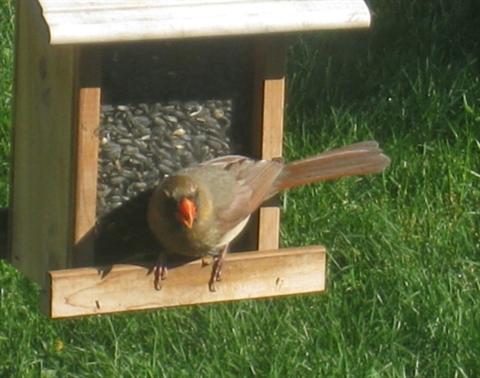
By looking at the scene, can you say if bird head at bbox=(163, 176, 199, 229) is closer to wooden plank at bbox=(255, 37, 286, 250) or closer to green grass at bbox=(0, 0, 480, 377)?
wooden plank at bbox=(255, 37, 286, 250)

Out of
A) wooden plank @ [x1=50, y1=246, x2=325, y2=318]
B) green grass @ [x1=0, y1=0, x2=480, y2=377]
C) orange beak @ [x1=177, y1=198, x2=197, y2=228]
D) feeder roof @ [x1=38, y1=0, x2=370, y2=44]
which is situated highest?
feeder roof @ [x1=38, y1=0, x2=370, y2=44]

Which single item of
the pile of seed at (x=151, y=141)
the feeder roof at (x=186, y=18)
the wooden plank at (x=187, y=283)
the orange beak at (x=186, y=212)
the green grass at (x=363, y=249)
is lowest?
the green grass at (x=363, y=249)

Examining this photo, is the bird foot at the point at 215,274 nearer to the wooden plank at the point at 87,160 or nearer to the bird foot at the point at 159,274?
the bird foot at the point at 159,274

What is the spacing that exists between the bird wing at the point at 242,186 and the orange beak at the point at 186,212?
0.10 meters

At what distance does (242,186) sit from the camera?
131 inches

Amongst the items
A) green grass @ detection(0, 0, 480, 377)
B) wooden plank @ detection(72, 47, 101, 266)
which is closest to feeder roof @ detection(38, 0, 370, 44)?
wooden plank @ detection(72, 47, 101, 266)

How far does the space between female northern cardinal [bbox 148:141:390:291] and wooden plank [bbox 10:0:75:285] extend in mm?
214

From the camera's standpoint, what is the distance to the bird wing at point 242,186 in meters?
3.34

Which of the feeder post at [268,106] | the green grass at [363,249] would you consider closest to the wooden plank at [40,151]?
the feeder post at [268,106]

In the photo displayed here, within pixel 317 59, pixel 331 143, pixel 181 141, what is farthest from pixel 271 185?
pixel 317 59

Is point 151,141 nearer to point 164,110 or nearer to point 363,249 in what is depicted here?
point 164,110

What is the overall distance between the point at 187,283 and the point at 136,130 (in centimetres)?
36

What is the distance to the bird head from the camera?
3209 mm

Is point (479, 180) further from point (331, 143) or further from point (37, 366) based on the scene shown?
point (37, 366)
